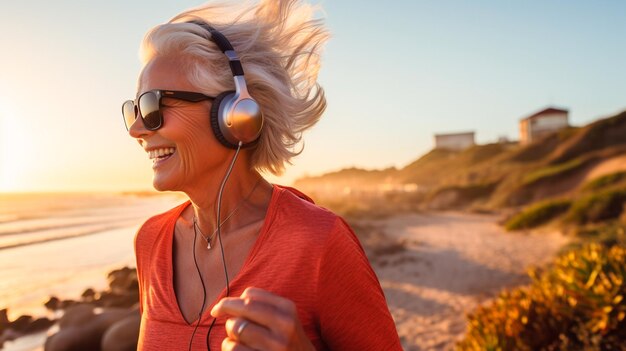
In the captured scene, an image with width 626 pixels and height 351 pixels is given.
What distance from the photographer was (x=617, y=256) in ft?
15.3

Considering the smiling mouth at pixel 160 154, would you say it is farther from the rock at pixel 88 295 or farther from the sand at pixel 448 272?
the rock at pixel 88 295

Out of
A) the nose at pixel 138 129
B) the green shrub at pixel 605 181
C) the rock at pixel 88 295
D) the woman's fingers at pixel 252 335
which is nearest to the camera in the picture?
the woman's fingers at pixel 252 335

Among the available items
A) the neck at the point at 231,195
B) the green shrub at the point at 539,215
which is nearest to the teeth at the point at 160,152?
the neck at the point at 231,195

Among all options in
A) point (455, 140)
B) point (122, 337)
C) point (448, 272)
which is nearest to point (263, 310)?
point (122, 337)

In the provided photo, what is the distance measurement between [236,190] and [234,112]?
34 cm

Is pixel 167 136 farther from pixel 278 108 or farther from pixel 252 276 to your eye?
pixel 252 276

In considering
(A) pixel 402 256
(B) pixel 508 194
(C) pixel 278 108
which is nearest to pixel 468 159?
(B) pixel 508 194

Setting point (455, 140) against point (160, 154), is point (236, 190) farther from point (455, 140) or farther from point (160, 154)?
point (455, 140)

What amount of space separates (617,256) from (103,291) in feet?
31.3

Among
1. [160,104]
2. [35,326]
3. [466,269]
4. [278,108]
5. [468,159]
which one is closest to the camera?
[160,104]

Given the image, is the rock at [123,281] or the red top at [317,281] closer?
the red top at [317,281]

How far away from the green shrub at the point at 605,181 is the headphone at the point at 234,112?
2227cm

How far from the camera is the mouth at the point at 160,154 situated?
1.69 metres

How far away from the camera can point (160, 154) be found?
5.61 feet
